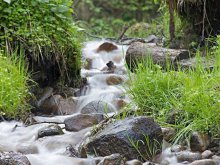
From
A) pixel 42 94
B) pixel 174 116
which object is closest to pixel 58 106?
pixel 42 94

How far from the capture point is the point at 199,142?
3.62 meters

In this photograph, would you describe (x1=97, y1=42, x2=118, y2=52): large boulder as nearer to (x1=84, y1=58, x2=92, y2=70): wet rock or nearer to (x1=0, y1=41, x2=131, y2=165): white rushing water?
(x1=84, y1=58, x2=92, y2=70): wet rock

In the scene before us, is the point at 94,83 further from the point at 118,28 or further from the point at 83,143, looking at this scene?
the point at 118,28

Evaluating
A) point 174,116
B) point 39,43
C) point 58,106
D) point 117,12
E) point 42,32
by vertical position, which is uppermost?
point 42,32

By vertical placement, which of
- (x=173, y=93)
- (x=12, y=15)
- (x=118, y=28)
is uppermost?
(x=12, y=15)

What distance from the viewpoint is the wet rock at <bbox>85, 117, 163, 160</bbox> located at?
355 cm

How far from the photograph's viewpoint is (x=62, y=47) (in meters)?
5.61

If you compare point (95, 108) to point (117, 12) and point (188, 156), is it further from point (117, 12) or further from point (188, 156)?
point (117, 12)

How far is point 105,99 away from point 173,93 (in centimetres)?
141

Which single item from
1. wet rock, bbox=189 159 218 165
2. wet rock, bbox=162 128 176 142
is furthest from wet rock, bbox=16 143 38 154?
wet rock, bbox=189 159 218 165

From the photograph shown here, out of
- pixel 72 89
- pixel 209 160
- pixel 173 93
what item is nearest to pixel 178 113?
pixel 173 93

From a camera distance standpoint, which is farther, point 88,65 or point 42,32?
point 88,65

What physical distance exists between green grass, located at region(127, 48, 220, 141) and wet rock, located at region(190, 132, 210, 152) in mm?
63

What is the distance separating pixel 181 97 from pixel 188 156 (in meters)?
0.65
